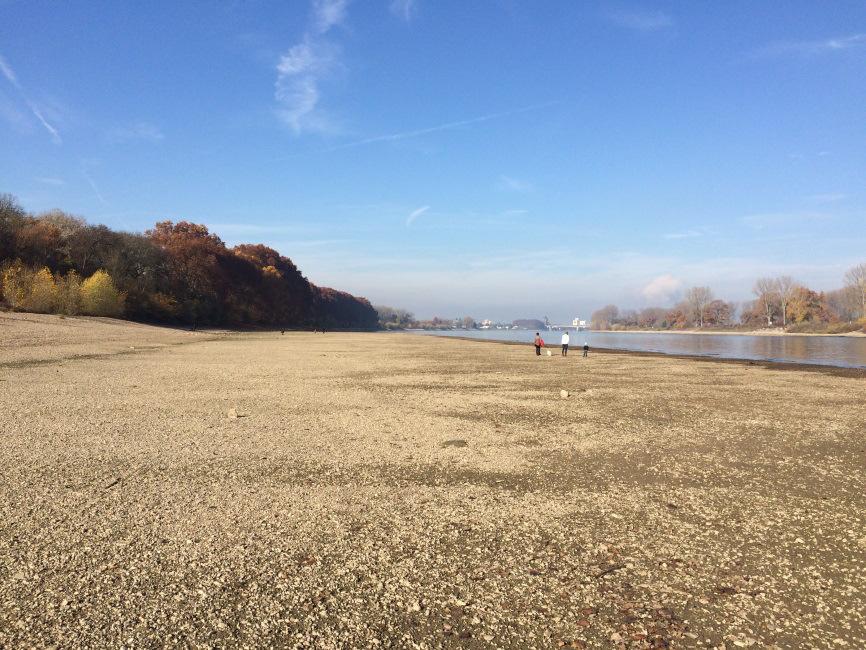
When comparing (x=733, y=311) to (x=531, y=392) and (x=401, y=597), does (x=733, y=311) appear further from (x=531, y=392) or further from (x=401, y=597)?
(x=401, y=597)

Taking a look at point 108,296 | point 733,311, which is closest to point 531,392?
point 108,296

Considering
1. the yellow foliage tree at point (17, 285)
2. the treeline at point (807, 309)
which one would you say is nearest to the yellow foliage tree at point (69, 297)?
the yellow foliage tree at point (17, 285)

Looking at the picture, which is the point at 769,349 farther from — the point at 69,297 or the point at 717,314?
the point at 717,314

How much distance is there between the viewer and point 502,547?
4.77 meters

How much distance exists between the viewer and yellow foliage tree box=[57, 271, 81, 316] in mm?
50781

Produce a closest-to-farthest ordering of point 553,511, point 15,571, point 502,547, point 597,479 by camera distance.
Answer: point 15,571 → point 502,547 → point 553,511 → point 597,479

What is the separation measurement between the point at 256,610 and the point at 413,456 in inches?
176

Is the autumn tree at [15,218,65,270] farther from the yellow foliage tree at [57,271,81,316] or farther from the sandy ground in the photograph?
the sandy ground

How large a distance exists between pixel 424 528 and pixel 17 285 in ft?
199

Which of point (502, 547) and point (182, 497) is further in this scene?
point (182, 497)

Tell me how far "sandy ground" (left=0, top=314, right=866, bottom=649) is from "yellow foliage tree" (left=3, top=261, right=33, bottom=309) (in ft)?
156

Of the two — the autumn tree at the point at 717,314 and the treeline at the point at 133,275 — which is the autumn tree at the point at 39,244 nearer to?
the treeline at the point at 133,275

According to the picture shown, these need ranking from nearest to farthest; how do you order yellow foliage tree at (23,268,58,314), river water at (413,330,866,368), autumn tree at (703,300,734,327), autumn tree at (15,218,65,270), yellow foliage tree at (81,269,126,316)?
1. river water at (413,330,866,368)
2. yellow foliage tree at (23,268,58,314)
3. yellow foliage tree at (81,269,126,316)
4. autumn tree at (15,218,65,270)
5. autumn tree at (703,300,734,327)

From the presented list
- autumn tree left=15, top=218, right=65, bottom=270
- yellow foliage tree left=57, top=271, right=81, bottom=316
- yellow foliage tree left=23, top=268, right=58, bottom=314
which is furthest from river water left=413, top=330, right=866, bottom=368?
autumn tree left=15, top=218, right=65, bottom=270
